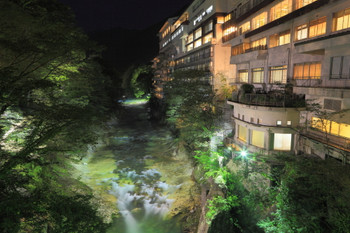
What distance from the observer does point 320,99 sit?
18.2m

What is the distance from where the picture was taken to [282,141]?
1875 centimetres

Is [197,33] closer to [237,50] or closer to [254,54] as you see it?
[237,50]

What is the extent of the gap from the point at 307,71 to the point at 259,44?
354 inches

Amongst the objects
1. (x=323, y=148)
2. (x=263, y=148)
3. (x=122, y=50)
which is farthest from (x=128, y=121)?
(x=122, y=50)

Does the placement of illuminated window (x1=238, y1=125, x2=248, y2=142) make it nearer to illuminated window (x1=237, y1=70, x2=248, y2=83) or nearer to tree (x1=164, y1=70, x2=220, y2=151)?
tree (x1=164, y1=70, x2=220, y2=151)

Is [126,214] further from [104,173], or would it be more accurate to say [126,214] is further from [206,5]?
[206,5]

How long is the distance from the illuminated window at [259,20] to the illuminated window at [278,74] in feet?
20.6

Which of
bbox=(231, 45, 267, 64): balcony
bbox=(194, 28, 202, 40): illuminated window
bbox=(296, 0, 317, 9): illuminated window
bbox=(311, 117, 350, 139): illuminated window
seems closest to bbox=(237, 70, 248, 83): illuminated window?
bbox=(231, 45, 267, 64): balcony

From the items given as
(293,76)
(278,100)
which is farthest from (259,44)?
(278,100)

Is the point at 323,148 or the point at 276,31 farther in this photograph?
the point at 276,31

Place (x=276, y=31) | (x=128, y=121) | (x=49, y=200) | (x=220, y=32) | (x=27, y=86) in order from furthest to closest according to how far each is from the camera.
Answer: (x=128, y=121)
(x=220, y=32)
(x=276, y=31)
(x=27, y=86)
(x=49, y=200)

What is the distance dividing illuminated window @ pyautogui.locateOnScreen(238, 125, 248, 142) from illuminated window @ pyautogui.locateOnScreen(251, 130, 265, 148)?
844 millimetres

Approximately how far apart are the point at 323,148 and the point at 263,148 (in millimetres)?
4331

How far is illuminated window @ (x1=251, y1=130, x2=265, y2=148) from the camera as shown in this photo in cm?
1935
